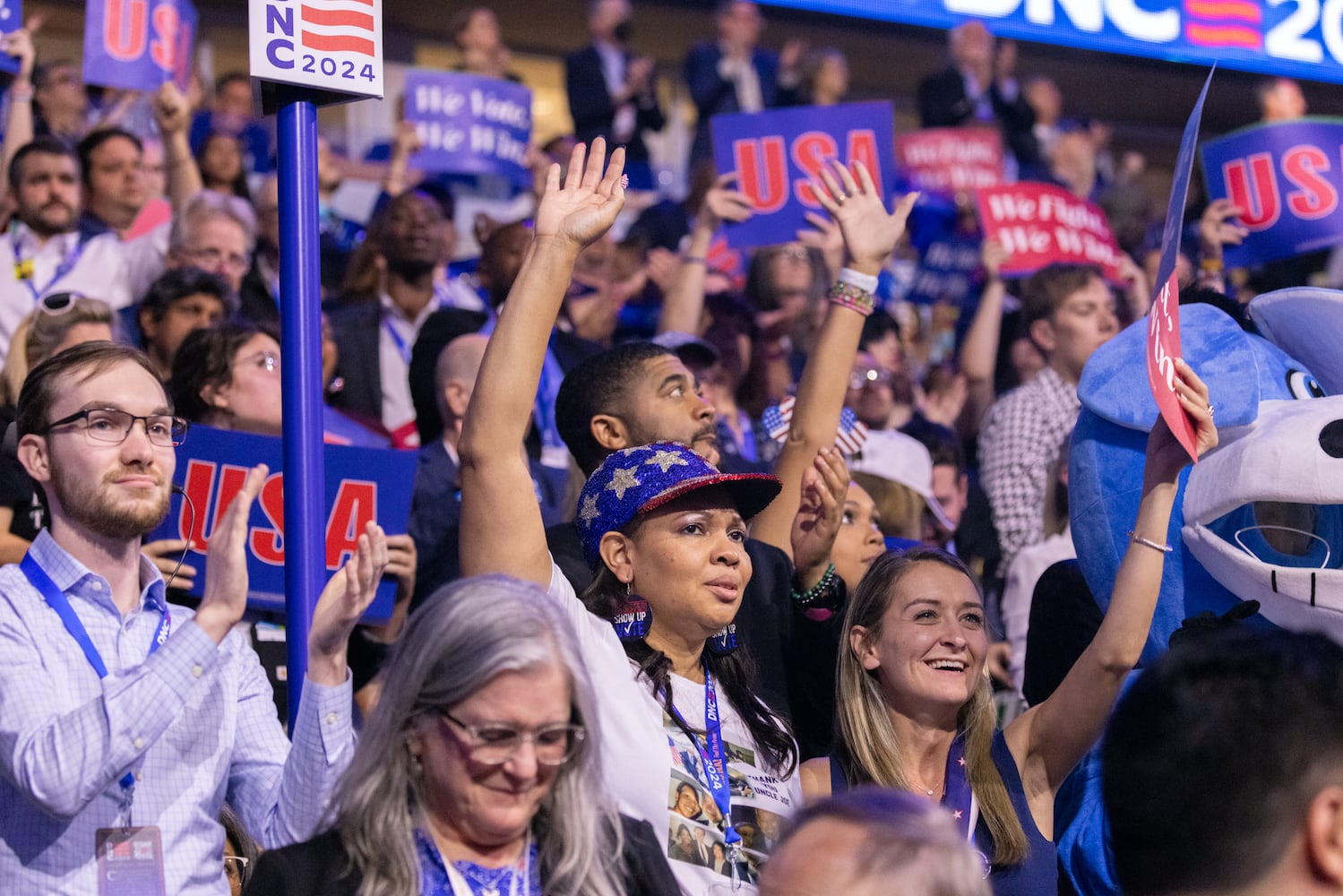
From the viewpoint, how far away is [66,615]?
9.32ft

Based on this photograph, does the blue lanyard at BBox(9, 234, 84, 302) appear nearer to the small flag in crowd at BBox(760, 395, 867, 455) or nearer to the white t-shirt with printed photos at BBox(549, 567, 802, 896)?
the small flag in crowd at BBox(760, 395, 867, 455)

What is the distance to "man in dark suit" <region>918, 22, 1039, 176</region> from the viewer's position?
34.2 ft

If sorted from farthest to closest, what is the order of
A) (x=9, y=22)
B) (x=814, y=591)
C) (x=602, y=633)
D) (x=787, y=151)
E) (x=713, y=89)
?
(x=713, y=89), (x=787, y=151), (x=9, y=22), (x=814, y=591), (x=602, y=633)

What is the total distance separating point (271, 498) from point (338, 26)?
1.48m

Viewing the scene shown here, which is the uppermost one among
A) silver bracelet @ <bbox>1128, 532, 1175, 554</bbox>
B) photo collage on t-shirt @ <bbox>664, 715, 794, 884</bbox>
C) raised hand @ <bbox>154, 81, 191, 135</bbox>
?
raised hand @ <bbox>154, 81, 191, 135</bbox>

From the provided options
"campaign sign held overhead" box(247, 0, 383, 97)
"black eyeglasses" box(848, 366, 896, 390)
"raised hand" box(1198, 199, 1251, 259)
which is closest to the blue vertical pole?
"campaign sign held overhead" box(247, 0, 383, 97)

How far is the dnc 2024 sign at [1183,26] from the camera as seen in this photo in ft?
31.7

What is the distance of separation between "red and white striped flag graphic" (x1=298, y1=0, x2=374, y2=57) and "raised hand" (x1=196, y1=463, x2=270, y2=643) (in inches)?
34.6

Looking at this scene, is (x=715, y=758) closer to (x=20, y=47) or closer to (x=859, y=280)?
(x=859, y=280)

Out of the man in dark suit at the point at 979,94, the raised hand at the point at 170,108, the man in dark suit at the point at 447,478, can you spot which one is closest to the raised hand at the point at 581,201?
the man in dark suit at the point at 447,478

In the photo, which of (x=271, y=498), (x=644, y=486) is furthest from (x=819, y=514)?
(x=271, y=498)

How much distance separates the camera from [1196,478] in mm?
3529

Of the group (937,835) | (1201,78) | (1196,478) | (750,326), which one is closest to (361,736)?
(937,835)

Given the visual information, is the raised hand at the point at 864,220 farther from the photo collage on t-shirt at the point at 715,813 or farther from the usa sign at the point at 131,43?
the usa sign at the point at 131,43
